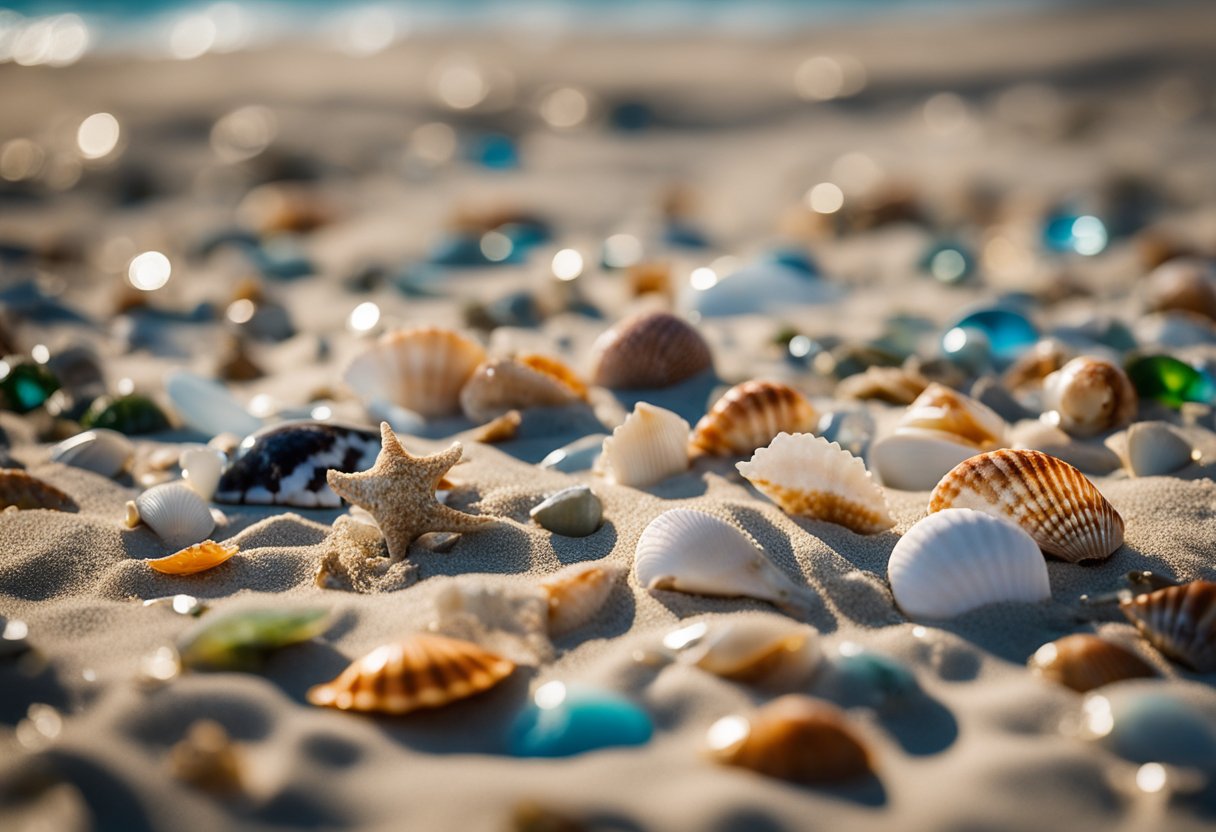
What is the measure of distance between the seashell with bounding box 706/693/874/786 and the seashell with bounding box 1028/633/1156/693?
43 centimetres

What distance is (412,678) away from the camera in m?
1.79

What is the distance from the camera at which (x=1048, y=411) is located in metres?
3.04

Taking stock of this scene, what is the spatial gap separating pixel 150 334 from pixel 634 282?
197cm

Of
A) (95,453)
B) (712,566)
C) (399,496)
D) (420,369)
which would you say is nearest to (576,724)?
(712,566)

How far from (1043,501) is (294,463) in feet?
5.84

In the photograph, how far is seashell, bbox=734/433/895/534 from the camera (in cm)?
237

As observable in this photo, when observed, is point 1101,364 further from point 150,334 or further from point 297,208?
point 297,208

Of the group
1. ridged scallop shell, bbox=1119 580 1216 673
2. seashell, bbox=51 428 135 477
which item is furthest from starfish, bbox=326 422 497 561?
ridged scallop shell, bbox=1119 580 1216 673

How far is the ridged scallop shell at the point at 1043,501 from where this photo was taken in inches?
86.9

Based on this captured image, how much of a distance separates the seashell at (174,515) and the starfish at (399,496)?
394 mm

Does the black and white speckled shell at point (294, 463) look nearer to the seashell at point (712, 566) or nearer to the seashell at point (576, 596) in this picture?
the seashell at point (576, 596)

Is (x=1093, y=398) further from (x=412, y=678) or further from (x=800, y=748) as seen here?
(x=412, y=678)

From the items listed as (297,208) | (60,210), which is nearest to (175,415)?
(297,208)

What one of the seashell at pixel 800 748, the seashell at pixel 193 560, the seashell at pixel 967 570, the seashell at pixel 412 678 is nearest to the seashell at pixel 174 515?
the seashell at pixel 193 560
